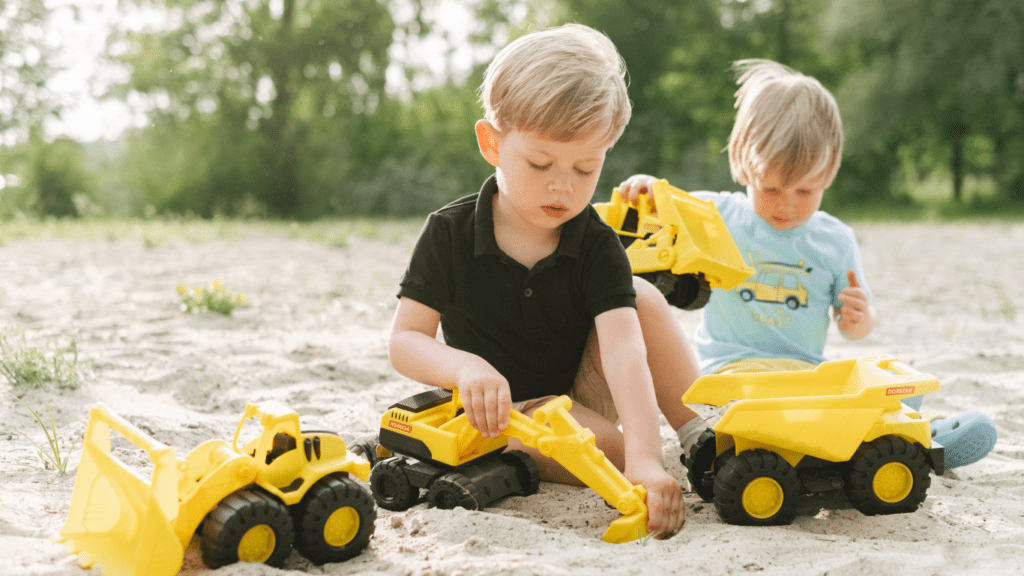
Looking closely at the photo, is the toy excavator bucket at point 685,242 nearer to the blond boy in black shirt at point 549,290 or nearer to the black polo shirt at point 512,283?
the blond boy in black shirt at point 549,290

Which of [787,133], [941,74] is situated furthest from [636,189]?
[941,74]

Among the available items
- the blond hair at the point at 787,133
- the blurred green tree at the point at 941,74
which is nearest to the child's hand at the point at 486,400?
the blond hair at the point at 787,133

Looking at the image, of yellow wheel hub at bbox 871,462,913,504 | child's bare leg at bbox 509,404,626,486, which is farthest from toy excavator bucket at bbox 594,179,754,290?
yellow wheel hub at bbox 871,462,913,504

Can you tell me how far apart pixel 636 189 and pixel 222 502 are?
173cm

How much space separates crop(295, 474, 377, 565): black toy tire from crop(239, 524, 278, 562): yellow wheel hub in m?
0.06

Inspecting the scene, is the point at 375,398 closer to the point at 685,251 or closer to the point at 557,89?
the point at 685,251

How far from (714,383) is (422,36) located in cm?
1862

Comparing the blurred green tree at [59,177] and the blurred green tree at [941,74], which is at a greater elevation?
the blurred green tree at [941,74]

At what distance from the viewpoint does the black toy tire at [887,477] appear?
176cm

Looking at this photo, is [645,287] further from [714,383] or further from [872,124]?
[872,124]

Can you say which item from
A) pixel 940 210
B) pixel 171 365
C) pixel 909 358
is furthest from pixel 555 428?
pixel 940 210

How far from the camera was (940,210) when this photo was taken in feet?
55.8

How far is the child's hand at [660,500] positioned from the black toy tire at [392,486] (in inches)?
21.3

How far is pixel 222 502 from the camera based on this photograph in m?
1.46
